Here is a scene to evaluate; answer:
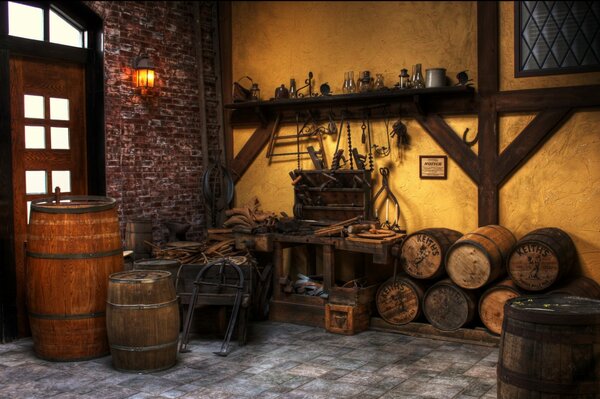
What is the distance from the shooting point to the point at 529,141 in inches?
268

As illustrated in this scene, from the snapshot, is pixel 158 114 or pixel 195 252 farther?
pixel 158 114

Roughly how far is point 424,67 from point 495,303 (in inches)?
105

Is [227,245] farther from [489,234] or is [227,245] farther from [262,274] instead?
[489,234]

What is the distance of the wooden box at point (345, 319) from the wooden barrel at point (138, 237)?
215 centimetres

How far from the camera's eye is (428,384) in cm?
529

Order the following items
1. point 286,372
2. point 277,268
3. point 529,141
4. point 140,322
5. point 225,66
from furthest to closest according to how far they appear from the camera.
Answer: point 225,66 → point 277,268 → point 529,141 → point 286,372 → point 140,322

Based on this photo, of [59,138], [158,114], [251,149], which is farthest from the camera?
[251,149]

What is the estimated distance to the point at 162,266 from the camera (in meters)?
6.64

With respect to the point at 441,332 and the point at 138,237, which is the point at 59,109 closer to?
the point at 138,237

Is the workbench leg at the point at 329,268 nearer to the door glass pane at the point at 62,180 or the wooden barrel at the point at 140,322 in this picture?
the wooden barrel at the point at 140,322

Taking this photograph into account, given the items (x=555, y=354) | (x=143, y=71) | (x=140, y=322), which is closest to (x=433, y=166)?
(x=143, y=71)

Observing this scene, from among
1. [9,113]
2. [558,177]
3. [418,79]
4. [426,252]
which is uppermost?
[418,79]

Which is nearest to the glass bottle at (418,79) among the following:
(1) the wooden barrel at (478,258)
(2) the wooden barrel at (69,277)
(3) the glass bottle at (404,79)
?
(3) the glass bottle at (404,79)

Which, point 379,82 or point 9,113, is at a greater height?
point 379,82
